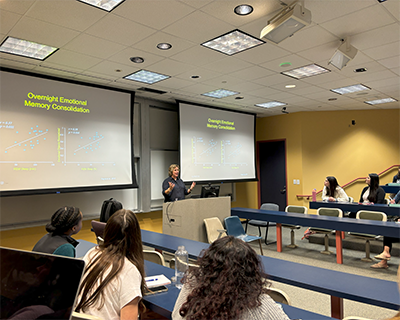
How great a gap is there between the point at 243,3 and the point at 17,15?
221 cm

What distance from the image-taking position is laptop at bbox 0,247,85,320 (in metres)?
0.78

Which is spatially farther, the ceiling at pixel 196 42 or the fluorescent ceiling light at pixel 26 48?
the fluorescent ceiling light at pixel 26 48

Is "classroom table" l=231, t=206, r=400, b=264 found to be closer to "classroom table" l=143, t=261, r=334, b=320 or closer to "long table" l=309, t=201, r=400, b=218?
"long table" l=309, t=201, r=400, b=218

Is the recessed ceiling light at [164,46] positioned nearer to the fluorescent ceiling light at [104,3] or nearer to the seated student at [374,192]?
the fluorescent ceiling light at [104,3]

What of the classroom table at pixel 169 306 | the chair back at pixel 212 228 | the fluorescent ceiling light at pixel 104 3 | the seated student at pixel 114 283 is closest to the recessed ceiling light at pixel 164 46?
the fluorescent ceiling light at pixel 104 3

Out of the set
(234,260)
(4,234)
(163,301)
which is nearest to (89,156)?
(4,234)

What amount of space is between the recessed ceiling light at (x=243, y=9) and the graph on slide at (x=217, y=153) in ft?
12.4

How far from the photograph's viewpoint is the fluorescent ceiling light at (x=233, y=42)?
3.54 meters

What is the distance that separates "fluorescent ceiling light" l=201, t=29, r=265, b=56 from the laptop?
321cm

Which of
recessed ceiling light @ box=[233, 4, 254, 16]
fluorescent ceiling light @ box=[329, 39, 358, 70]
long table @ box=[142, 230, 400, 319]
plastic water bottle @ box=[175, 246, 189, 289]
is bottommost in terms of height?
long table @ box=[142, 230, 400, 319]

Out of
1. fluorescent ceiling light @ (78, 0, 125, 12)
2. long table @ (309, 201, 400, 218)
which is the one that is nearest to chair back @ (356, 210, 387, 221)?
long table @ (309, 201, 400, 218)

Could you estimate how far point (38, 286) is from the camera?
817 millimetres

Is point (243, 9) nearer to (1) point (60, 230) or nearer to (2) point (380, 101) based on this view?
(1) point (60, 230)

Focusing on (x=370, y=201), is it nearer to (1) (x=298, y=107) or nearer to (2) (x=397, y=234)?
(2) (x=397, y=234)
